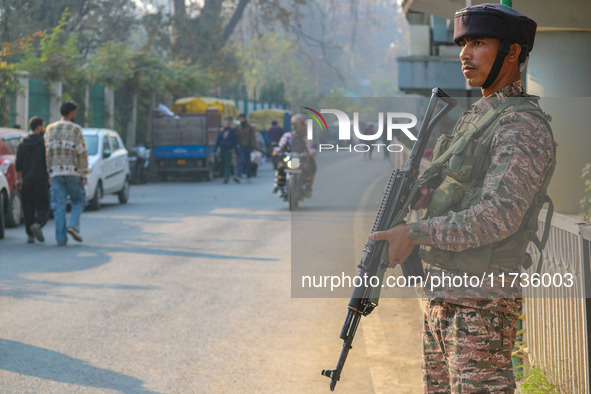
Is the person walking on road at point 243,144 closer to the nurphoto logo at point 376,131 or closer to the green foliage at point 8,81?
the green foliage at point 8,81

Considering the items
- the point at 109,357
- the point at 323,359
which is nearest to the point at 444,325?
the point at 323,359

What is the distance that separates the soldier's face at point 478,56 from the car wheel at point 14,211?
40.7 feet

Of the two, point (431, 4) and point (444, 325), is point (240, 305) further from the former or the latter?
point (444, 325)

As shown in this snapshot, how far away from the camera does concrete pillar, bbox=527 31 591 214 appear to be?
29.6ft

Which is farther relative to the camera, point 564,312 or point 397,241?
point 564,312

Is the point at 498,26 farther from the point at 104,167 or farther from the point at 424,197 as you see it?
the point at 104,167

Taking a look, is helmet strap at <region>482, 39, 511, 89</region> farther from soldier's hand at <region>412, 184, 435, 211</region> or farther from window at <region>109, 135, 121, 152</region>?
window at <region>109, 135, 121, 152</region>

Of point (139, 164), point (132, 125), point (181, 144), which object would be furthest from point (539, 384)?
point (132, 125)

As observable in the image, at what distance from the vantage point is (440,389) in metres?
3.07

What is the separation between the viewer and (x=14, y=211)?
47.9 ft

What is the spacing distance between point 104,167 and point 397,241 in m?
16.1

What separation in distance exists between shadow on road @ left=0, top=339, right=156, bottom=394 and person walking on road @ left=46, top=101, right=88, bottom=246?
19.3 ft

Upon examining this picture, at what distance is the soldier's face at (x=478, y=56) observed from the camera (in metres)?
2.87

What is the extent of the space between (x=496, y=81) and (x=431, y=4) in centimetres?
664
